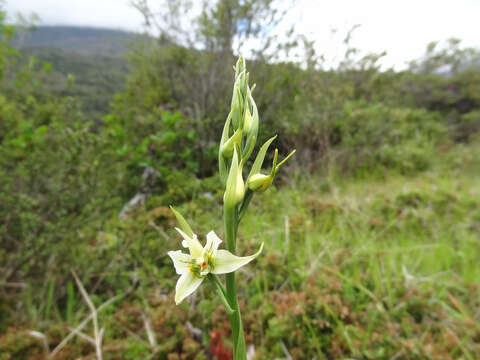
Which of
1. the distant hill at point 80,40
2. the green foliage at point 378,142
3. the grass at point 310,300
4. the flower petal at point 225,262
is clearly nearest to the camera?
the flower petal at point 225,262

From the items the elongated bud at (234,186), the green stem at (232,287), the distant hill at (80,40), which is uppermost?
the distant hill at (80,40)

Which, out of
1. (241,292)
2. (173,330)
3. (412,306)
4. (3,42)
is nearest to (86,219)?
(173,330)

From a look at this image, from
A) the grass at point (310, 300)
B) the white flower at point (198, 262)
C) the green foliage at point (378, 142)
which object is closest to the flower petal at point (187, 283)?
the white flower at point (198, 262)

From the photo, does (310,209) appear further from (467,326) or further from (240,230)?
(467,326)

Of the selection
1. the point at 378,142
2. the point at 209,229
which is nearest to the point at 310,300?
the point at 209,229

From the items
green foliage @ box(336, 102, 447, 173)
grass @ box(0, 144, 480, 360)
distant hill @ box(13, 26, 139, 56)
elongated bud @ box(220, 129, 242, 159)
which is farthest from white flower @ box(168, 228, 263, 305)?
distant hill @ box(13, 26, 139, 56)

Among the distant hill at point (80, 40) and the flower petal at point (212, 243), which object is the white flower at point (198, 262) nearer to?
the flower petal at point (212, 243)

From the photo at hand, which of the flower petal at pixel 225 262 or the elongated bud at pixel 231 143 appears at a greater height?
the elongated bud at pixel 231 143

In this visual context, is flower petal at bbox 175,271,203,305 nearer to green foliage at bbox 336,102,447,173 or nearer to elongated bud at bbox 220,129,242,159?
elongated bud at bbox 220,129,242,159
